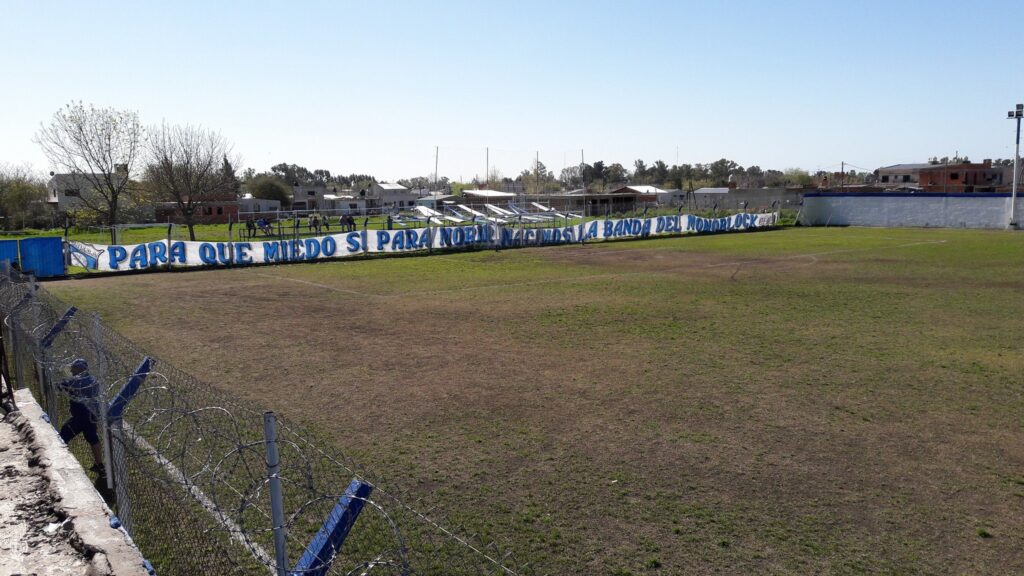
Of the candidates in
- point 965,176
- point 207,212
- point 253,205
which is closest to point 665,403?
point 207,212

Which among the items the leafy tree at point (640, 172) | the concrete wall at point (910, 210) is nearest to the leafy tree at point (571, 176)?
the leafy tree at point (640, 172)

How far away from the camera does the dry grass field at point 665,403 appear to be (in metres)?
7.02

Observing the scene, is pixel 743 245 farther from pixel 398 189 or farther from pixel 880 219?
pixel 398 189

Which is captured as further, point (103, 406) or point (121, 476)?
point (121, 476)

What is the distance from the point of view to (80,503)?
273 inches

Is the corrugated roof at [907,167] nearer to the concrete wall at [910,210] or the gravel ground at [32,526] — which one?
the concrete wall at [910,210]

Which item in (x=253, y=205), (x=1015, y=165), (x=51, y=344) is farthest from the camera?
(x=253, y=205)

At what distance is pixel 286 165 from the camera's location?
601 ft

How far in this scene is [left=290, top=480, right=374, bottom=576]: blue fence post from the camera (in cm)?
403

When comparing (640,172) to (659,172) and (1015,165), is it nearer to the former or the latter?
(659,172)

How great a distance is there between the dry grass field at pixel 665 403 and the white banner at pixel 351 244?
19.6 ft

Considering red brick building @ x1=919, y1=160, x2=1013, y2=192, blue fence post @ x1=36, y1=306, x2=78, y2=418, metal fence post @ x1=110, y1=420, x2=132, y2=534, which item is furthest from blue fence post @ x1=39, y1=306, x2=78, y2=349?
red brick building @ x1=919, y1=160, x2=1013, y2=192

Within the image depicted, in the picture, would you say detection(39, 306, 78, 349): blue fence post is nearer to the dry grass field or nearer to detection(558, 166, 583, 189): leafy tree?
the dry grass field

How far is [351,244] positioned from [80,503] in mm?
30997
